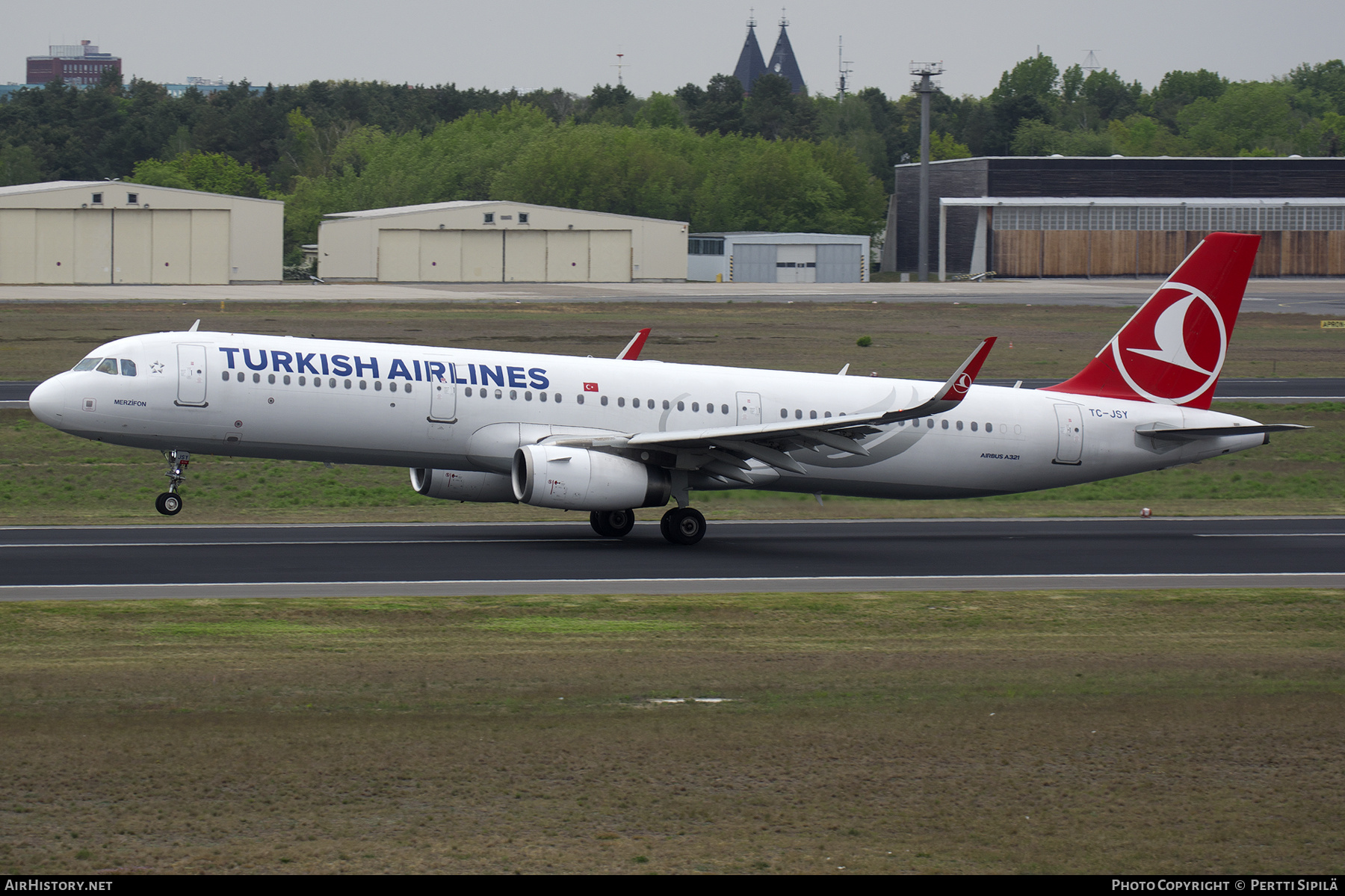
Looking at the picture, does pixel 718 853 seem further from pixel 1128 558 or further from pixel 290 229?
pixel 290 229

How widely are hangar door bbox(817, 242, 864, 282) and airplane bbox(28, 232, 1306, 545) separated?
11008 centimetres

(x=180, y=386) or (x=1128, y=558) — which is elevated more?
(x=180, y=386)

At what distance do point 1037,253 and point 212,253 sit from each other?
75852 mm

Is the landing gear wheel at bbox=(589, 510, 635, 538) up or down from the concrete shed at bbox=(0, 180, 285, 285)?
down

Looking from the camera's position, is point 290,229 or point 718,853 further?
point 290,229

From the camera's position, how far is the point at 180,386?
29641mm

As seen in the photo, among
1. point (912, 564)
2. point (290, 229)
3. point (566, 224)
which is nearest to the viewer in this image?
point (912, 564)

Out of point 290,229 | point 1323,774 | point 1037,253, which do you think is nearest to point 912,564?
point 1323,774

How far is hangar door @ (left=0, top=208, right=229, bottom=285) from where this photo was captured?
4456 inches

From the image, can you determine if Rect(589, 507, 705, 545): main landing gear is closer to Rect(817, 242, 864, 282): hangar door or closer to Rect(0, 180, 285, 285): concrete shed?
Rect(0, 180, 285, 285): concrete shed

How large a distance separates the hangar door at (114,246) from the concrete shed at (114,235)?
60 millimetres

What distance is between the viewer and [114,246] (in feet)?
382

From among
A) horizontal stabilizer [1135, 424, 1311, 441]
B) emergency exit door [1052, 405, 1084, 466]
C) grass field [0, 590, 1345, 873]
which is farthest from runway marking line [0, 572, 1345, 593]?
emergency exit door [1052, 405, 1084, 466]

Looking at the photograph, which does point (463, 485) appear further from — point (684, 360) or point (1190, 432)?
point (684, 360)
